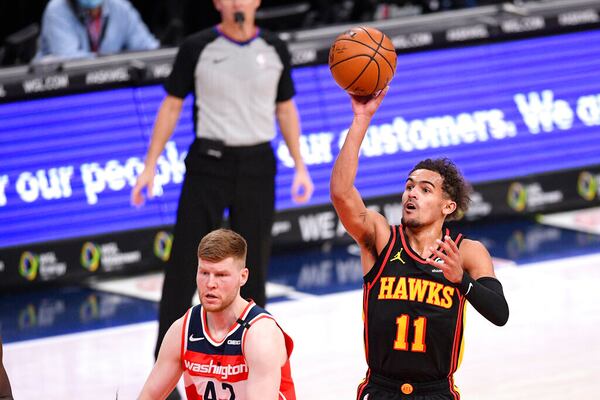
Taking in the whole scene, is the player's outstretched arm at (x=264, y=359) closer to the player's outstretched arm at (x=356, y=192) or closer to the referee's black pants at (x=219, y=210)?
the player's outstretched arm at (x=356, y=192)

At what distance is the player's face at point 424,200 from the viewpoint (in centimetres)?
576

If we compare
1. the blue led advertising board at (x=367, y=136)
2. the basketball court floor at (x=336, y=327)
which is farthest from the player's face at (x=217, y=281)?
the blue led advertising board at (x=367, y=136)

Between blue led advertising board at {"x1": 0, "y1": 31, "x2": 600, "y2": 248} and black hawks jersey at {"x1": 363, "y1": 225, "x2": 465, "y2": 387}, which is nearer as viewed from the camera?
black hawks jersey at {"x1": 363, "y1": 225, "x2": 465, "y2": 387}

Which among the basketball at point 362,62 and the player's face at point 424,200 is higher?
the basketball at point 362,62

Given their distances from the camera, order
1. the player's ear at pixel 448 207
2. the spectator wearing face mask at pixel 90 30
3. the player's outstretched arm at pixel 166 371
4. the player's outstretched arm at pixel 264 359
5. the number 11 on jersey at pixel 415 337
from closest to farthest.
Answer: the player's outstretched arm at pixel 264 359 → the player's outstretched arm at pixel 166 371 → the number 11 on jersey at pixel 415 337 → the player's ear at pixel 448 207 → the spectator wearing face mask at pixel 90 30

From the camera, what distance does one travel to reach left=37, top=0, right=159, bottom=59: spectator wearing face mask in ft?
35.6

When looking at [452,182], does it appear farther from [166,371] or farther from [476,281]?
[166,371]

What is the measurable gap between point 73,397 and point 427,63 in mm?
4636

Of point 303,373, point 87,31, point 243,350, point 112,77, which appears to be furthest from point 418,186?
point 87,31

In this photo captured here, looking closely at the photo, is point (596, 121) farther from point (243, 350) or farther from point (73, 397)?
point (243, 350)

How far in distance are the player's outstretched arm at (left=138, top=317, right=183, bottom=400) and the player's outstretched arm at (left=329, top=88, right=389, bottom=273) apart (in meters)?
0.86

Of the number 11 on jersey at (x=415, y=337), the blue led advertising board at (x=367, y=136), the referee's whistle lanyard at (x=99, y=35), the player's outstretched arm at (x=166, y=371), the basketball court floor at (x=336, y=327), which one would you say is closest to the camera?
the player's outstretched arm at (x=166, y=371)

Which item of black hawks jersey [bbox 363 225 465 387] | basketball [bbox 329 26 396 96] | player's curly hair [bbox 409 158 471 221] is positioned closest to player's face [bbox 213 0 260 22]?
basketball [bbox 329 26 396 96]

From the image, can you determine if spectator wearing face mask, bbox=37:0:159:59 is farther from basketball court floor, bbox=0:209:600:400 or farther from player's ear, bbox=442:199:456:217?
player's ear, bbox=442:199:456:217
